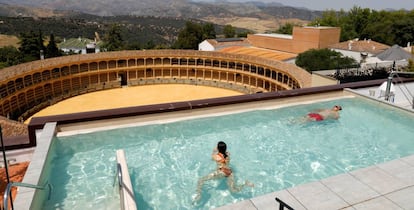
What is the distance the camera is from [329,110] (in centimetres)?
1152

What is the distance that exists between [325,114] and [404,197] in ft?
20.2

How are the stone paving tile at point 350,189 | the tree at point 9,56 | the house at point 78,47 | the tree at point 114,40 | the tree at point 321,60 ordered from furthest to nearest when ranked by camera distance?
1. the tree at point 114,40
2. the house at point 78,47
3. the tree at point 9,56
4. the tree at point 321,60
5. the stone paving tile at point 350,189

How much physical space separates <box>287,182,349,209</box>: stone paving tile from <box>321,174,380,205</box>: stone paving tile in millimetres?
137

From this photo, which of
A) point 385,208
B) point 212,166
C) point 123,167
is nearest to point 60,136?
point 123,167

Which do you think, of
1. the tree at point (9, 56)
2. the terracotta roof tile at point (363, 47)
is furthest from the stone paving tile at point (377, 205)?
the tree at point (9, 56)

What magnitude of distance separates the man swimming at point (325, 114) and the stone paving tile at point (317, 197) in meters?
5.87

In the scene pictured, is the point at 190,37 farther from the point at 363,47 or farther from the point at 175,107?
the point at 175,107

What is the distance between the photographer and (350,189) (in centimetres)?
560

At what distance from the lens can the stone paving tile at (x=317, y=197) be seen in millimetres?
5137

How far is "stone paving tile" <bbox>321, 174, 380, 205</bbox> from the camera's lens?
5375 mm

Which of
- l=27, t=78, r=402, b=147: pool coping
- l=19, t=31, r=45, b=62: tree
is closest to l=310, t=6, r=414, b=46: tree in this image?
l=27, t=78, r=402, b=147: pool coping

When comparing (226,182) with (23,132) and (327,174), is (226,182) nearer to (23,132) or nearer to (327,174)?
(327,174)

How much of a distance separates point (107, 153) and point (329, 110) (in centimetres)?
798

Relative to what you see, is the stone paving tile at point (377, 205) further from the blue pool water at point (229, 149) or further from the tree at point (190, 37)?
the tree at point (190, 37)
